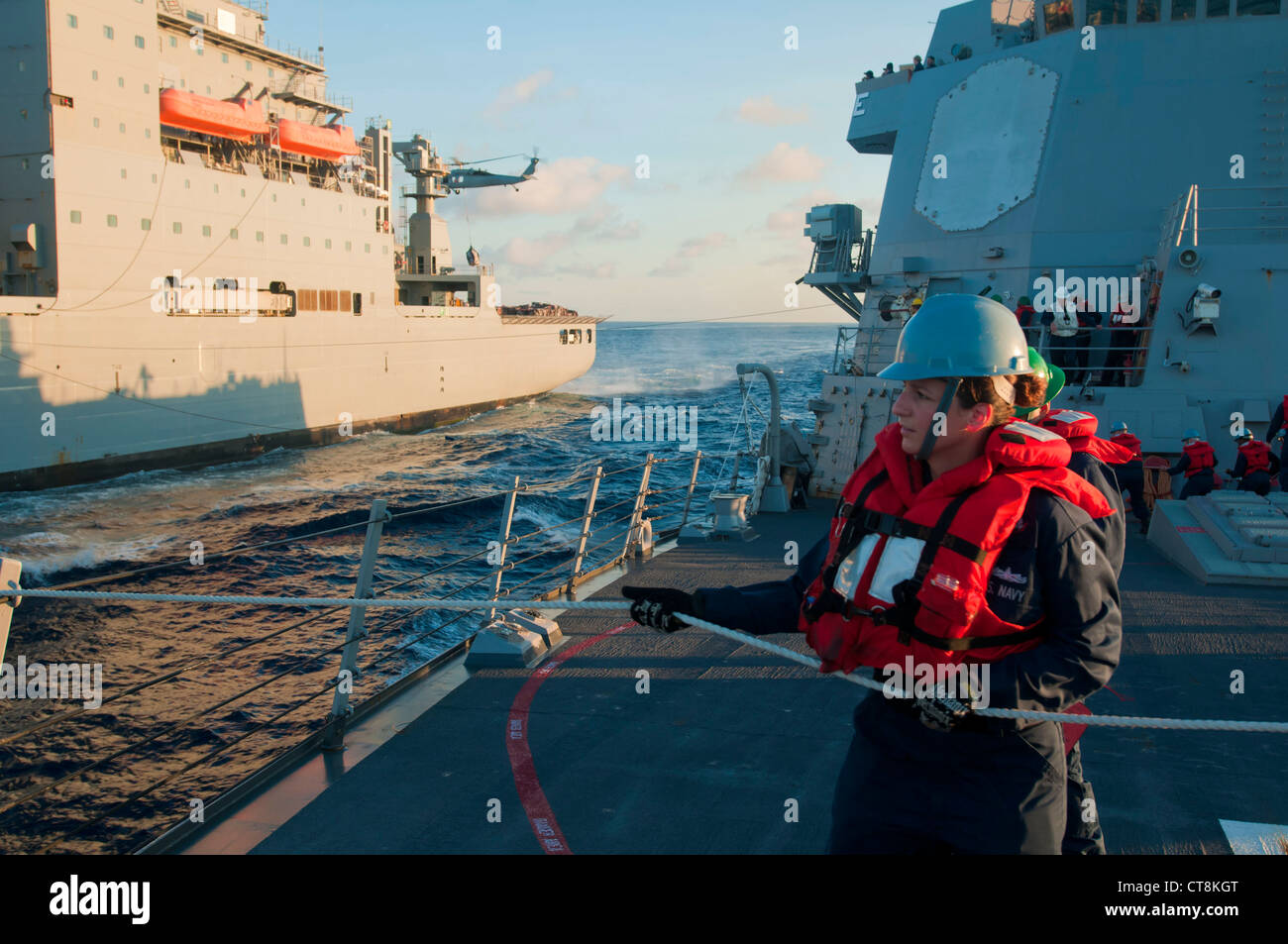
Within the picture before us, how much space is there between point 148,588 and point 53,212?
1431cm

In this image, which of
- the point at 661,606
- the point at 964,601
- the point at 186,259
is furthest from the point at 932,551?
the point at 186,259

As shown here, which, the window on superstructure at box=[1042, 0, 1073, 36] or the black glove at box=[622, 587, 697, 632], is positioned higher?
the window on superstructure at box=[1042, 0, 1073, 36]

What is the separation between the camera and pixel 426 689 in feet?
19.0

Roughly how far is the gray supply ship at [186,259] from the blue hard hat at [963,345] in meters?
26.2

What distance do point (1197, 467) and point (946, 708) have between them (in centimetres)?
1034

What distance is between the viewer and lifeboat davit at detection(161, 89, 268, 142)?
91.2 feet

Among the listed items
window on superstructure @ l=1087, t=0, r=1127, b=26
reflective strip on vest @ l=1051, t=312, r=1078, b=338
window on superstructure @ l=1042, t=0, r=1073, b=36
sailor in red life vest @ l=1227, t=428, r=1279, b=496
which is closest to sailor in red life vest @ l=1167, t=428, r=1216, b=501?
sailor in red life vest @ l=1227, t=428, r=1279, b=496

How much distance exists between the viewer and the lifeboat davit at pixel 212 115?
27812 millimetres

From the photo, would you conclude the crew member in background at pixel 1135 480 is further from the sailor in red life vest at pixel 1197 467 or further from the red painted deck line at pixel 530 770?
the red painted deck line at pixel 530 770

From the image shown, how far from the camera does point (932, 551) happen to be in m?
2.15

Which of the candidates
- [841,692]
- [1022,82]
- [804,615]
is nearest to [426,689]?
[841,692]

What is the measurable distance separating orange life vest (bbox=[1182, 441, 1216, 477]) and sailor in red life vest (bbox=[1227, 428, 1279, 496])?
0.29 meters
